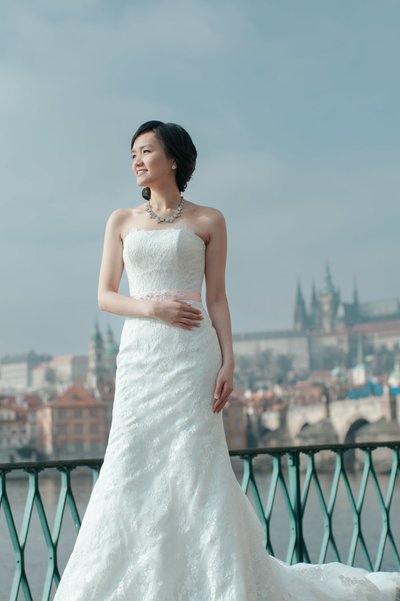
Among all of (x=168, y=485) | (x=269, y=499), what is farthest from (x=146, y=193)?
(x=269, y=499)

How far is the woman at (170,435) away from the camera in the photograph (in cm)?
225

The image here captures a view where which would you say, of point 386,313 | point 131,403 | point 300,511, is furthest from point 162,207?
point 386,313

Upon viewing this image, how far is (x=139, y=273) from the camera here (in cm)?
253

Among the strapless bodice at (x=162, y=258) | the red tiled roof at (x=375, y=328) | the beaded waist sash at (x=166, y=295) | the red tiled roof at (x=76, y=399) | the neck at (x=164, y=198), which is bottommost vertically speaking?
the beaded waist sash at (x=166, y=295)

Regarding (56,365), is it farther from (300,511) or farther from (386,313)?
(300,511)

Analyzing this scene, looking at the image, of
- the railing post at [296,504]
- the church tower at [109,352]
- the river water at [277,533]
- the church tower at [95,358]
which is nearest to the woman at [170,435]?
the railing post at [296,504]

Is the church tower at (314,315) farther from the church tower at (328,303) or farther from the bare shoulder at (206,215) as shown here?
the bare shoulder at (206,215)

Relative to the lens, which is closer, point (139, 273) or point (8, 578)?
point (139, 273)

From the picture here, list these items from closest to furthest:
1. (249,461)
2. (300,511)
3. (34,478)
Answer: (34,478), (249,461), (300,511)

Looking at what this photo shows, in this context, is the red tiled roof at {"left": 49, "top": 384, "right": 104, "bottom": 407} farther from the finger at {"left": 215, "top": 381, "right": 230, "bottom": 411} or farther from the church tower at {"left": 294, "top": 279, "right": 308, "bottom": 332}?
the finger at {"left": 215, "top": 381, "right": 230, "bottom": 411}

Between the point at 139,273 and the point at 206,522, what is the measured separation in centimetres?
71

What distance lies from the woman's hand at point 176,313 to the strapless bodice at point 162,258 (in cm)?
8

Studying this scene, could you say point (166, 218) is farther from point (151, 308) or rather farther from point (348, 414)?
point (348, 414)

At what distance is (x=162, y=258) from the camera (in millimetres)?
2498
